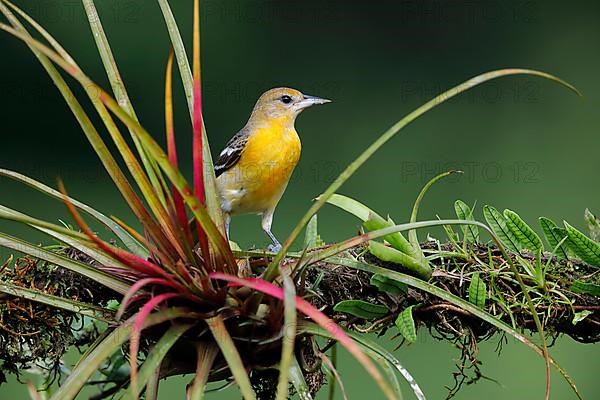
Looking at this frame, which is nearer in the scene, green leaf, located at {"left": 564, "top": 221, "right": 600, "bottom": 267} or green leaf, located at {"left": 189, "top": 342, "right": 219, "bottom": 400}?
green leaf, located at {"left": 189, "top": 342, "right": 219, "bottom": 400}

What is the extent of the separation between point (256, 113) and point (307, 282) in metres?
1.42

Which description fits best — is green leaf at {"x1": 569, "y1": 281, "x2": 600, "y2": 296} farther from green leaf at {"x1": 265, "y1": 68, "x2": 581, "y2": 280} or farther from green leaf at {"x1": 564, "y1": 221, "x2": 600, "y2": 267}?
green leaf at {"x1": 265, "y1": 68, "x2": 581, "y2": 280}

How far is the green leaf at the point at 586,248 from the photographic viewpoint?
177cm

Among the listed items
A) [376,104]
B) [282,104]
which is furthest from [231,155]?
[376,104]

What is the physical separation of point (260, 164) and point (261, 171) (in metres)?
0.03

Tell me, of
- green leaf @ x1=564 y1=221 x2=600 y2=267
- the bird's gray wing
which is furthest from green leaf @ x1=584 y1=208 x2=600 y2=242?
the bird's gray wing

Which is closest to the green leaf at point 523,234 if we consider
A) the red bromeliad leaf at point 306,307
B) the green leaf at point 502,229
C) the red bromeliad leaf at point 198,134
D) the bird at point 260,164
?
the green leaf at point 502,229

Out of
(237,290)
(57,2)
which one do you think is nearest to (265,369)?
(237,290)

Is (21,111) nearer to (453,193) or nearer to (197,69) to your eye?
(453,193)

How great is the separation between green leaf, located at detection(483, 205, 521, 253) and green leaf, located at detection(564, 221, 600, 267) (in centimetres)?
10

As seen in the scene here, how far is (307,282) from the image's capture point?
1.75 m

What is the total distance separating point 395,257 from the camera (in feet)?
5.58

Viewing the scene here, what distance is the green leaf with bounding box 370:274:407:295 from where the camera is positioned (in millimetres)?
1708

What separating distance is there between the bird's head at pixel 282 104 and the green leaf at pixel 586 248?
1389mm
